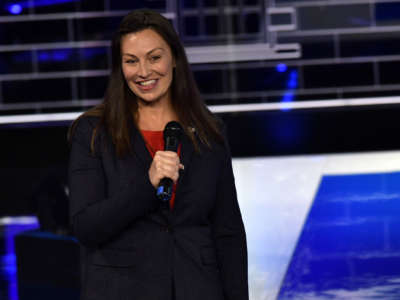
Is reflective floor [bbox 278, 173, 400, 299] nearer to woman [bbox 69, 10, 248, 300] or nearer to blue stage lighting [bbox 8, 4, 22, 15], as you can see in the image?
blue stage lighting [bbox 8, 4, 22, 15]

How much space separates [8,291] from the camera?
12.4 feet

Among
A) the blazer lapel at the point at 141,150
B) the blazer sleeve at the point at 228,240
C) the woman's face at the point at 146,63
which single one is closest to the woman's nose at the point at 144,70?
the woman's face at the point at 146,63

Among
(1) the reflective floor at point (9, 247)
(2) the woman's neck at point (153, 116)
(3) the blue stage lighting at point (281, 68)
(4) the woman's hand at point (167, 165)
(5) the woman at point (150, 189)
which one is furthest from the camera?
(1) the reflective floor at point (9, 247)

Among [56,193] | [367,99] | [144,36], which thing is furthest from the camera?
[56,193]

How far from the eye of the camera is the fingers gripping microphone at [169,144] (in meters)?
1.13

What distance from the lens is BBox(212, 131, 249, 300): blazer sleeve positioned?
1.34 m

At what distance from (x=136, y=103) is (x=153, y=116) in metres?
0.04

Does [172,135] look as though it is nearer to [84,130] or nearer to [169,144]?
[169,144]

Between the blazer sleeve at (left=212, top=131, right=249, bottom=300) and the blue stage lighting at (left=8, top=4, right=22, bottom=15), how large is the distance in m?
2.13

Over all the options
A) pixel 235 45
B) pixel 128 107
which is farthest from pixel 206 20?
pixel 128 107

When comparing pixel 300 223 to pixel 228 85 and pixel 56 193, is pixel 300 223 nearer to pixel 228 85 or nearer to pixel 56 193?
pixel 228 85

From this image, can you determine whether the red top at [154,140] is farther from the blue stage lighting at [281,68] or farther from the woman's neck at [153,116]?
the blue stage lighting at [281,68]

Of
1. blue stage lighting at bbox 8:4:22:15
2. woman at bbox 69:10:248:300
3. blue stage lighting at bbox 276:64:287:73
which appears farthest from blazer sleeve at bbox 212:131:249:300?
blue stage lighting at bbox 8:4:22:15

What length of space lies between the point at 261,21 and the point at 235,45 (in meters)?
0.15
